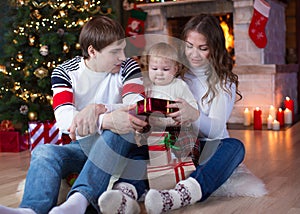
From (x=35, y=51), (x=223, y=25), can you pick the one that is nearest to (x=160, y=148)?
(x=35, y=51)

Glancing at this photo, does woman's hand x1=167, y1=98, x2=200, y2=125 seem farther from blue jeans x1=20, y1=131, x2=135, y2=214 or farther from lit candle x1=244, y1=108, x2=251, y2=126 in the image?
lit candle x1=244, y1=108, x2=251, y2=126

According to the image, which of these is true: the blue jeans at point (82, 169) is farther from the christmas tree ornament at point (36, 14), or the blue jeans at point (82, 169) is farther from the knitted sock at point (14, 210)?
the christmas tree ornament at point (36, 14)

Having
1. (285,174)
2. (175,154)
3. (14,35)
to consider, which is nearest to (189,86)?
(175,154)

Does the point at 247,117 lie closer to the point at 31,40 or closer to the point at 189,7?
the point at 189,7

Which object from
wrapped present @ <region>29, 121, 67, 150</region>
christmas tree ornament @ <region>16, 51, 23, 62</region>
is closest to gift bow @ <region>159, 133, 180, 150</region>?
wrapped present @ <region>29, 121, 67, 150</region>

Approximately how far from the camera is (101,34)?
1.78 metres

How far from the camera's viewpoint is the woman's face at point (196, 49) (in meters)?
1.85

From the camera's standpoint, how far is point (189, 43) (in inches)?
Result: 73.5

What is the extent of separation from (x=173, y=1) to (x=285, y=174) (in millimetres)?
2856

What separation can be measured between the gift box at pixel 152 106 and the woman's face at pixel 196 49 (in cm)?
36

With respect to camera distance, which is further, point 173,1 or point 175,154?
point 173,1

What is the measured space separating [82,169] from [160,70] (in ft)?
1.47

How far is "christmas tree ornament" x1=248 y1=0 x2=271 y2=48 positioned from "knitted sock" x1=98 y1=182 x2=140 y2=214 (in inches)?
120

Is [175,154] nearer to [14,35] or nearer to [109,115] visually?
[109,115]
